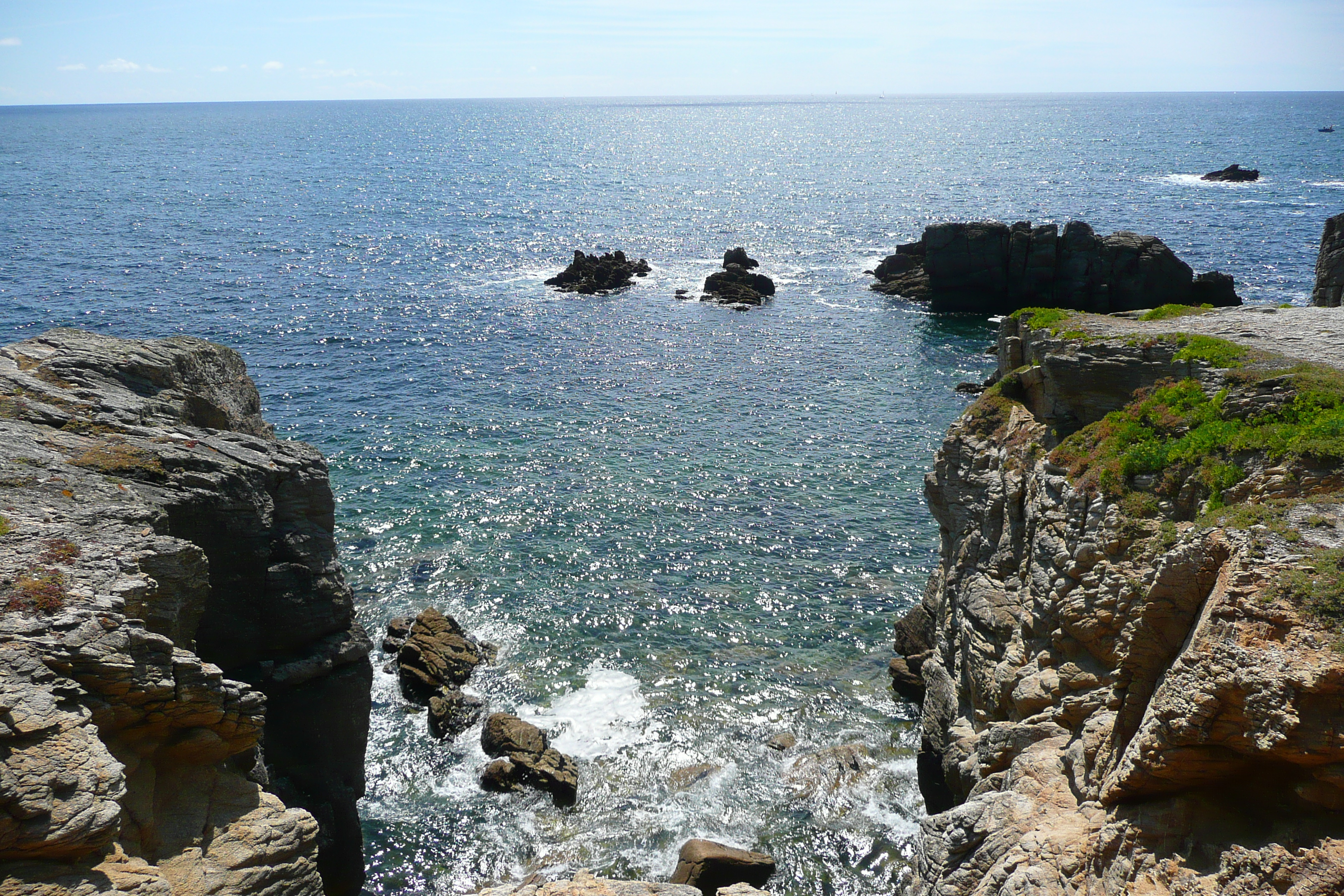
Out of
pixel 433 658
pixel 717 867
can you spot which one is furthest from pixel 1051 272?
pixel 717 867

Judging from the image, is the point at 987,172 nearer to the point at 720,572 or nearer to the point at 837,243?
the point at 837,243

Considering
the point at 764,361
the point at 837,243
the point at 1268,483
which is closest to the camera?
the point at 1268,483

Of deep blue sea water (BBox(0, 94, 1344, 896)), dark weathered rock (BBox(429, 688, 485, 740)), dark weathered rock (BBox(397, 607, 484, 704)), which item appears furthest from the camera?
dark weathered rock (BBox(397, 607, 484, 704))

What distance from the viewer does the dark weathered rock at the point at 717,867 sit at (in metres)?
24.2

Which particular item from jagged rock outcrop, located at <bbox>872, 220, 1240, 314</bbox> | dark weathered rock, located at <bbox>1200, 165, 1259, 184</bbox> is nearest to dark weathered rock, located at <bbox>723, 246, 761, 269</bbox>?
jagged rock outcrop, located at <bbox>872, 220, 1240, 314</bbox>

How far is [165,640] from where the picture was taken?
15.9 m

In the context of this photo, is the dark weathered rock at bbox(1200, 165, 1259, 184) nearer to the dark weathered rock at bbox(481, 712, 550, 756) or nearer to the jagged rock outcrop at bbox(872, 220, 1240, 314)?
the jagged rock outcrop at bbox(872, 220, 1240, 314)

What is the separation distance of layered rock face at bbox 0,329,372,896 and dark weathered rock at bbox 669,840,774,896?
30.5 feet

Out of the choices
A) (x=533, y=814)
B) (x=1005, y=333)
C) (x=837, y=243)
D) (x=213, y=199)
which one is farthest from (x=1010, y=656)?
(x=213, y=199)

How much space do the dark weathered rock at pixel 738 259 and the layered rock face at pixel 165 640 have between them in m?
73.0

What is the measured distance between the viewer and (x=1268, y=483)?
683 inches

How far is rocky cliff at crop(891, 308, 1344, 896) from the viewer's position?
1304cm

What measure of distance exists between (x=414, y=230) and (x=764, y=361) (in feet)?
255

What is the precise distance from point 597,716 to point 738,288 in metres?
64.0
